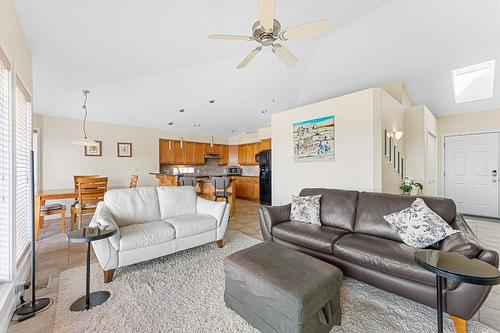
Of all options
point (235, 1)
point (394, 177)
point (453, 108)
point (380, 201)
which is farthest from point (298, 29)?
point (453, 108)

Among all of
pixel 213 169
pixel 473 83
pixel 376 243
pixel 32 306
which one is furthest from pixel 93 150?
pixel 473 83

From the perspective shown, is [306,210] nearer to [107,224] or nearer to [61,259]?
[107,224]

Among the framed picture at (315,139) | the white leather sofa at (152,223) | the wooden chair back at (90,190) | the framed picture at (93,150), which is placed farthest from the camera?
the framed picture at (93,150)

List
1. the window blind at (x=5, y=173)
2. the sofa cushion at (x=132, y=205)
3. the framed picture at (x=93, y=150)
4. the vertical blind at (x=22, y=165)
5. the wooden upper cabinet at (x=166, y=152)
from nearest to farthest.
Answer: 1. the window blind at (x=5, y=173)
2. the vertical blind at (x=22, y=165)
3. the sofa cushion at (x=132, y=205)
4. the framed picture at (x=93, y=150)
5. the wooden upper cabinet at (x=166, y=152)

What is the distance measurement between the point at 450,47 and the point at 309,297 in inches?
172

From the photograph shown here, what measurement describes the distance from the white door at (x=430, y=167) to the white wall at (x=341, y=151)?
2.08 meters

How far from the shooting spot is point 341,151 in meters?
3.82

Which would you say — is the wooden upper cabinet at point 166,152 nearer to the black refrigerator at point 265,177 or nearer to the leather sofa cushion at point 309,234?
the black refrigerator at point 265,177

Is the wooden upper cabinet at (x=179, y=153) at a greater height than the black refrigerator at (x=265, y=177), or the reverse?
the wooden upper cabinet at (x=179, y=153)

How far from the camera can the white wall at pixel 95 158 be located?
487 centimetres

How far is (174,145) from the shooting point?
715 centimetres

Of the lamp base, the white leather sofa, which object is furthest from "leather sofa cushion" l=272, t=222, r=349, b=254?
the lamp base

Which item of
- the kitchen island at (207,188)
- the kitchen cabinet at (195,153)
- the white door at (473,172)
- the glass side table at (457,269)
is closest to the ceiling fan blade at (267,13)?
the glass side table at (457,269)

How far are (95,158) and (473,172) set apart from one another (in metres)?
9.51
